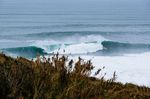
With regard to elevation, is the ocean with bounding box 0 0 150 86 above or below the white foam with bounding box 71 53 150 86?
above

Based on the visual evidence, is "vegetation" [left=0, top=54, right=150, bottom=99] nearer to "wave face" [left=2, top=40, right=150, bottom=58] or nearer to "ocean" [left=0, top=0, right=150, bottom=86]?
"ocean" [left=0, top=0, right=150, bottom=86]

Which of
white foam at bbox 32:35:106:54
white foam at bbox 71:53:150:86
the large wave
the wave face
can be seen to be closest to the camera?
white foam at bbox 71:53:150:86

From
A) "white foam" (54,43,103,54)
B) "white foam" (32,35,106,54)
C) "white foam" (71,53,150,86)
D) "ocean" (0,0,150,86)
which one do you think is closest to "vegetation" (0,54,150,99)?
"white foam" (71,53,150,86)

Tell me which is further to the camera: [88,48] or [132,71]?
[88,48]

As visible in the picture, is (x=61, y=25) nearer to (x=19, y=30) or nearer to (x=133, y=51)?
(x=19, y=30)

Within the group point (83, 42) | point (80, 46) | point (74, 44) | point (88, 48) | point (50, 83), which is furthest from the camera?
point (83, 42)

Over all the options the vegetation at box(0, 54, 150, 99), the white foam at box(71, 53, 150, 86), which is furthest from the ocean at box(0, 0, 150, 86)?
the vegetation at box(0, 54, 150, 99)

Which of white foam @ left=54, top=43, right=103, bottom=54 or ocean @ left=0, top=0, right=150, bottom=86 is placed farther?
white foam @ left=54, top=43, right=103, bottom=54

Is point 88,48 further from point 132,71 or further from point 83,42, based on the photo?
point 132,71

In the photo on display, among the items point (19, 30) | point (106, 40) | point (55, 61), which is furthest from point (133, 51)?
point (55, 61)

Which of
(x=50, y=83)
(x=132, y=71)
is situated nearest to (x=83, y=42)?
(x=132, y=71)

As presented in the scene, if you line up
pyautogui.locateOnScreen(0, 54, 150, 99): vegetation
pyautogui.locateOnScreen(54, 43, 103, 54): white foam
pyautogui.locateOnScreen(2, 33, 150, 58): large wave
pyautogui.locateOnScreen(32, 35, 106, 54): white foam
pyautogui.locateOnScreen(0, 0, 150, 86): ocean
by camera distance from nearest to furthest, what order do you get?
pyautogui.locateOnScreen(0, 54, 150, 99): vegetation → pyautogui.locateOnScreen(0, 0, 150, 86): ocean → pyautogui.locateOnScreen(2, 33, 150, 58): large wave → pyautogui.locateOnScreen(54, 43, 103, 54): white foam → pyautogui.locateOnScreen(32, 35, 106, 54): white foam

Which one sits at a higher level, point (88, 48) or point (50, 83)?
point (50, 83)

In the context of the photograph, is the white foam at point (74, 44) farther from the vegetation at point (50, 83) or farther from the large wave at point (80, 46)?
the vegetation at point (50, 83)
